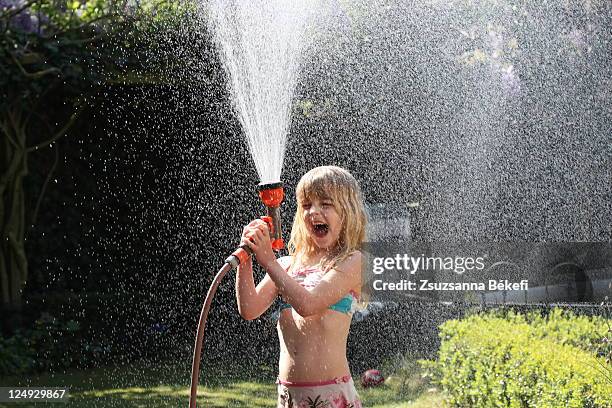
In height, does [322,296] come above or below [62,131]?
below

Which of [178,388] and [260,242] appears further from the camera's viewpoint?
[178,388]

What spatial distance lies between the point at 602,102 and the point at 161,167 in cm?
395

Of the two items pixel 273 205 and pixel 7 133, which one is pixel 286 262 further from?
pixel 7 133

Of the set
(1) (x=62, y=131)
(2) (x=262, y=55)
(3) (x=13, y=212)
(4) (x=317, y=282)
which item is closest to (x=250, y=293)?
(4) (x=317, y=282)

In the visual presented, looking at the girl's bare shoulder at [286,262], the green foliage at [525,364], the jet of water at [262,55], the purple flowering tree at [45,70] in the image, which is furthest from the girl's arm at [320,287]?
the purple flowering tree at [45,70]

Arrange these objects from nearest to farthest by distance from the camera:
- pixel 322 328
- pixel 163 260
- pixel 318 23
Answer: pixel 322 328, pixel 318 23, pixel 163 260

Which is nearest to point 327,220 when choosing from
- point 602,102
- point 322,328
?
point 322,328

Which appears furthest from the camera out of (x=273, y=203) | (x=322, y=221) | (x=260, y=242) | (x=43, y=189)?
(x=43, y=189)

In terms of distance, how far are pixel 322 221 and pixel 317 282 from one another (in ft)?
0.55

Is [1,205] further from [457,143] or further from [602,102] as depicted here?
[602,102]

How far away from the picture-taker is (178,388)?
22.4ft

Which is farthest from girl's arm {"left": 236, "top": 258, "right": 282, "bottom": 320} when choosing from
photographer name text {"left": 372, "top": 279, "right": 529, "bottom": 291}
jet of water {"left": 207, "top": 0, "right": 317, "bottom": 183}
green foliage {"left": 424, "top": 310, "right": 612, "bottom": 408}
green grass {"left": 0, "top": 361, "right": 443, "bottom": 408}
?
photographer name text {"left": 372, "top": 279, "right": 529, "bottom": 291}

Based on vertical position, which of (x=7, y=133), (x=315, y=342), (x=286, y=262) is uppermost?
(x=7, y=133)

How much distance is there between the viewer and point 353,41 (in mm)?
7449
